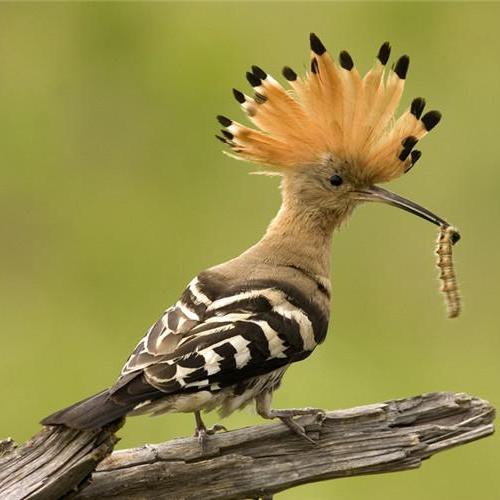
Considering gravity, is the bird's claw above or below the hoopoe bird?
below

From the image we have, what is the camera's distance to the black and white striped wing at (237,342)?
3.46 m

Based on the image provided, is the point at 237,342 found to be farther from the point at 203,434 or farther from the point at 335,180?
the point at 335,180

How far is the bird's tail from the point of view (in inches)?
125

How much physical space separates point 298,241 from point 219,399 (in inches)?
24.2

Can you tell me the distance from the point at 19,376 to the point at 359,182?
2.32 metres

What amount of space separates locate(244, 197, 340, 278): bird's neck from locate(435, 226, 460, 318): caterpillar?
0.91 ft

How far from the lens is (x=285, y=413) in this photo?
3.64 meters

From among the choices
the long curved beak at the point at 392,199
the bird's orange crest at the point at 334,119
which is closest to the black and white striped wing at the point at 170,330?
the bird's orange crest at the point at 334,119

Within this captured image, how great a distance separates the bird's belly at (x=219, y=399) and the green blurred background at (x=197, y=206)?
178cm

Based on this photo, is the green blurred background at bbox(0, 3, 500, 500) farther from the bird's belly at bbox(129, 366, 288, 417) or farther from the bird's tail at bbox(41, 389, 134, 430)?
the bird's tail at bbox(41, 389, 134, 430)

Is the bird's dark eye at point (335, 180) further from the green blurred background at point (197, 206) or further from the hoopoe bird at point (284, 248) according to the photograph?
the green blurred background at point (197, 206)

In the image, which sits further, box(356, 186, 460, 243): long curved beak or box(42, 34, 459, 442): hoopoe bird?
box(356, 186, 460, 243): long curved beak

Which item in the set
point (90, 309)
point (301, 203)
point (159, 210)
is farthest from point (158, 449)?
point (159, 210)

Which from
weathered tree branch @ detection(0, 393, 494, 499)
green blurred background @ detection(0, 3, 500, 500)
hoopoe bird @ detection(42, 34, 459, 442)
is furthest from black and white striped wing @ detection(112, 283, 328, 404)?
green blurred background @ detection(0, 3, 500, 500)
